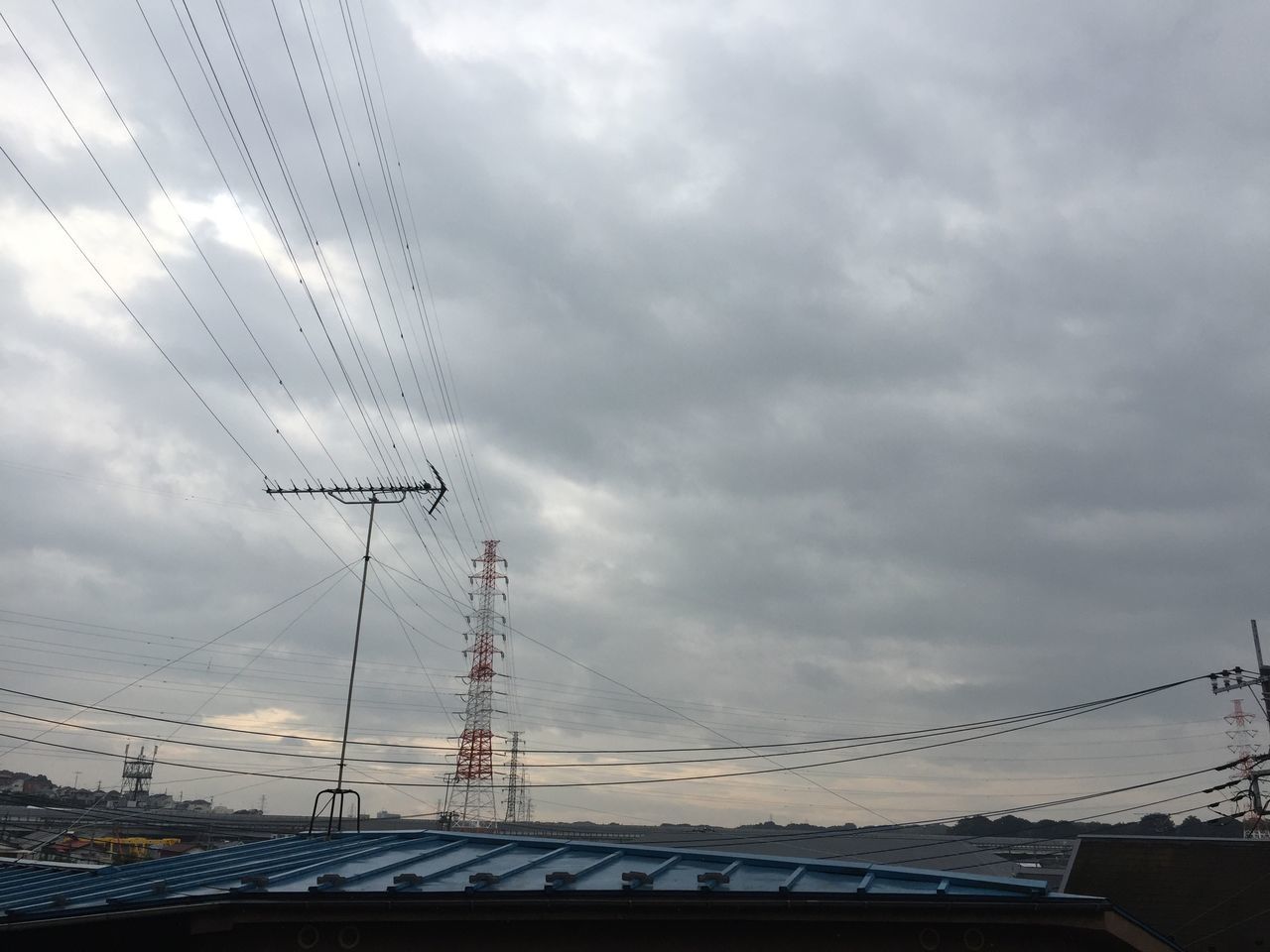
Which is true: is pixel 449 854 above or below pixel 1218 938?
above

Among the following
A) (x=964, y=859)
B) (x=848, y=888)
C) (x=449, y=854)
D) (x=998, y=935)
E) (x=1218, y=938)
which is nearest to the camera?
(x=998, y=935)

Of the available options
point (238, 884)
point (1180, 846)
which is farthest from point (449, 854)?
point (1180, 846)

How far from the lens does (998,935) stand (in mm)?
13570

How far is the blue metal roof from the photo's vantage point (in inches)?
561

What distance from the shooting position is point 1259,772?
32.8 meters

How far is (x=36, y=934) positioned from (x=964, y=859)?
45.9 meters

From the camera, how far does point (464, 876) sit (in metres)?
16.2

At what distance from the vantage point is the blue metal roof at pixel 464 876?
14.2 meters

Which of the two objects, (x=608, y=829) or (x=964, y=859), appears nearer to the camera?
(x=964, y=859)

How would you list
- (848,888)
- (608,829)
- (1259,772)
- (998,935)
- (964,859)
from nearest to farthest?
(998,935)
(848,888)
(1259,772)
(964,859)
(608,829)

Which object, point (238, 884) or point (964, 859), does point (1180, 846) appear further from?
point (964, 859)

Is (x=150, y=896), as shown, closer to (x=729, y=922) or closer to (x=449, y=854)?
(x=449, y=854)

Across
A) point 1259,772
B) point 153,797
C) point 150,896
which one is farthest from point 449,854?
point 153,797

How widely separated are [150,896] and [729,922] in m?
9.50
